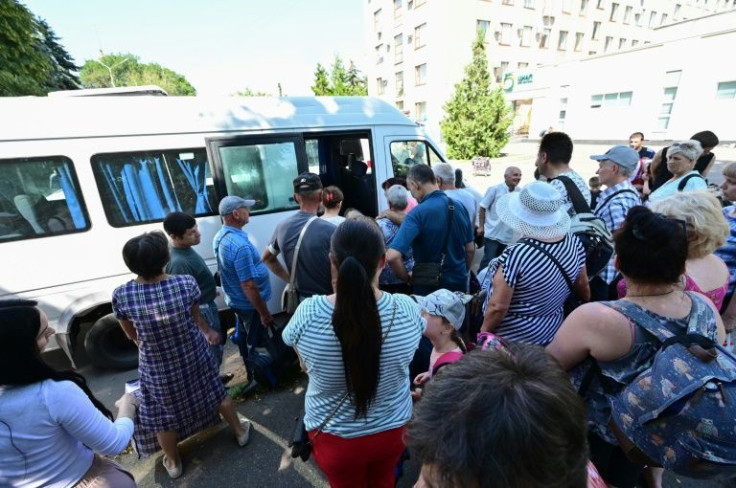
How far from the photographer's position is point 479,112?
20359 millimetres

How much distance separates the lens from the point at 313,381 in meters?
1.50

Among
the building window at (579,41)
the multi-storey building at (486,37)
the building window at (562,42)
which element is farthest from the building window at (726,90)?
the building window at (579,41)

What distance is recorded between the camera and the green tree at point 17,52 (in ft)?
25.5

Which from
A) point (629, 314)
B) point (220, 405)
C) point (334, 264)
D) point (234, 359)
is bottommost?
point (234, 359)

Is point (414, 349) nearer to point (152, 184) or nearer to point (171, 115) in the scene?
point (152, 184)

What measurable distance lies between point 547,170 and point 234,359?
12.9 feet

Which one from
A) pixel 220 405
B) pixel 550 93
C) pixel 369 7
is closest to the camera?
pixel 220 405

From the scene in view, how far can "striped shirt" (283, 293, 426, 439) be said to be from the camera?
137 centimetres

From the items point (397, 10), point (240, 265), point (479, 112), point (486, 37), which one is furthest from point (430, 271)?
point (397, 10)

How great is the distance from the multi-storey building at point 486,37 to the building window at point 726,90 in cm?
1221

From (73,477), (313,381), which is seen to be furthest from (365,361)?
(73,477)

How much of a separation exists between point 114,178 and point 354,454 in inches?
137

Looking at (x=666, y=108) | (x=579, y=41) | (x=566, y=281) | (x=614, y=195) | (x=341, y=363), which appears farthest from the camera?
(x=579, y=41)

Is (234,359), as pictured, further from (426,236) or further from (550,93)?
(550,93)
